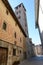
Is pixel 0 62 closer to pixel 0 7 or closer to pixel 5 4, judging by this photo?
pixel 0 7

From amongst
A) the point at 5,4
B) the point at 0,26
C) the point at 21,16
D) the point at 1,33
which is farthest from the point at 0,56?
the point at 21,16

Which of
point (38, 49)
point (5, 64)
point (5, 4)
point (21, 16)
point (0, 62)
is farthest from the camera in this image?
point (38, 49)

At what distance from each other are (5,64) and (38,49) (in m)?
41.9

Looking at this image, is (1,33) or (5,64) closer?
(1,33)

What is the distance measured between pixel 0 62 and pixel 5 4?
4610mm

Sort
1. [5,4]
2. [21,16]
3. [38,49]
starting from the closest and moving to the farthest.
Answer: [5,4], [21,16], [38,49]

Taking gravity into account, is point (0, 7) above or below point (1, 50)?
above

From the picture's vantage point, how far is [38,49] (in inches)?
1884

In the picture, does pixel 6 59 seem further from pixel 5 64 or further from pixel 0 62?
pixel 0 62

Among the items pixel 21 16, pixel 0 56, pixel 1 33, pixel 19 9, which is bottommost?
pixel 0 56

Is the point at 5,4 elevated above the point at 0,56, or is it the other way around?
the point at 5,4

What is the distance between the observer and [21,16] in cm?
3050

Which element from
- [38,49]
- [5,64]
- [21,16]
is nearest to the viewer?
[5,64]

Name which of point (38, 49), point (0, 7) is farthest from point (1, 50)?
point (38, 49)
